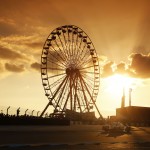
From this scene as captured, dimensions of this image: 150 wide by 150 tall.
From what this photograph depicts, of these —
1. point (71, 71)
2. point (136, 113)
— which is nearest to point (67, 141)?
point (71, 71)

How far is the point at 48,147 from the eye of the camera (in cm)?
2859

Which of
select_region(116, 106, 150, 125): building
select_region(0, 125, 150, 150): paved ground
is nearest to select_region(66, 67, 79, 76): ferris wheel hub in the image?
select_region(0, 125, 150, 150): paved ground

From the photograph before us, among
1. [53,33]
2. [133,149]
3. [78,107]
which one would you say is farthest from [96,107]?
[133,149]

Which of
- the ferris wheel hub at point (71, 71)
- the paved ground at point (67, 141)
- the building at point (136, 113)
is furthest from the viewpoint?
the building at point (136, 113)

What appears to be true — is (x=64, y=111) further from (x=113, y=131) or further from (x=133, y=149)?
(x=133, y=149)

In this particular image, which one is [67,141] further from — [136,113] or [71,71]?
[136,113]

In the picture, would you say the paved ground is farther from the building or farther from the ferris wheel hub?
the building

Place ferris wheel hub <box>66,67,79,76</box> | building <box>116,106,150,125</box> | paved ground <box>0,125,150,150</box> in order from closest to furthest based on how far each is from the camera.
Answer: paved ground <box>0,125,150,150</box> < ferris wheel hub <box>66,67,79,76</box> < building <box>116,106,150,125</box>

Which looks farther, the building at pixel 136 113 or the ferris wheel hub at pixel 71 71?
the building at pixel 136 113

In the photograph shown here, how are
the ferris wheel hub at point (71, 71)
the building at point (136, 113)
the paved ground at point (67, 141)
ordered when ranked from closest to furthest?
1. the paved ground at point (67, 141)
2. the ferris wheel hub at point (71, 71)
3. the building at point (136, 113)

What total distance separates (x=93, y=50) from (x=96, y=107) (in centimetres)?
1435

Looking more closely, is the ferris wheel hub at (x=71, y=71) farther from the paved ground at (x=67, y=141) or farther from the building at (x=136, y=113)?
the building at (x=136, y=113)

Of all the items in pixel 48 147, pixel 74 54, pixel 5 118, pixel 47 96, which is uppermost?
pixel 74 54

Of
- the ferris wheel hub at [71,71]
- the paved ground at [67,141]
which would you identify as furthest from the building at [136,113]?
the paved ground at [67,141]
